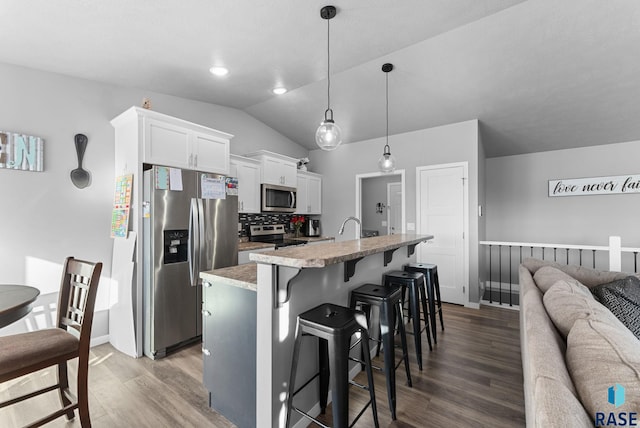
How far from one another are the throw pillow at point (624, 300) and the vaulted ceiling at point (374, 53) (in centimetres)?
230

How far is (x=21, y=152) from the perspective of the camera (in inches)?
101

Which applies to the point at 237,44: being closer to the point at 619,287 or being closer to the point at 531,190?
the point at 619,287

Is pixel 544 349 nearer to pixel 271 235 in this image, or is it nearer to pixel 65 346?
pixel 65 346

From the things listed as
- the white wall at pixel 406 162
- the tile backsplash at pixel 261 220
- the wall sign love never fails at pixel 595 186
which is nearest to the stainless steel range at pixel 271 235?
the tile backsplash at pixel 261 220

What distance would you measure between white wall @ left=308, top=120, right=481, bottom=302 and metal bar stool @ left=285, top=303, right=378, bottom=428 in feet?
10.4

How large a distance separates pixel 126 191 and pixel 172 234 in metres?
0.62

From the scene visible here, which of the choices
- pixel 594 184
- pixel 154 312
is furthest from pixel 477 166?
pixel 154 312

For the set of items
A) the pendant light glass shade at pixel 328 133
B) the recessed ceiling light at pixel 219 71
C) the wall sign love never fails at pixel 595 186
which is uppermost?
the recessed ceiling light at pixel 219 71

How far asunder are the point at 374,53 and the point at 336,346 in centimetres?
289

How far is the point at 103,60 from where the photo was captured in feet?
8.70

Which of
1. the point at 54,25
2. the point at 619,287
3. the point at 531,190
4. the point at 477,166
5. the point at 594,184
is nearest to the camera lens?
the point at 619,287

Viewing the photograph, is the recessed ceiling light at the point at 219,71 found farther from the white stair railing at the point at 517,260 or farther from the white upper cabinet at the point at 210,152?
the white stair railing at the point at 517,260

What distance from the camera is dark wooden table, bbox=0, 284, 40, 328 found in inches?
55.3

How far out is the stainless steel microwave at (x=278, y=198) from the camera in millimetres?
4500
